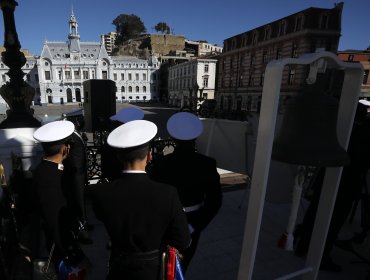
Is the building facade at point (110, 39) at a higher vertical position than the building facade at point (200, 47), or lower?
higher

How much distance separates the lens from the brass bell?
6.84 feet

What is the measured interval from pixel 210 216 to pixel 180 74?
61.6 m

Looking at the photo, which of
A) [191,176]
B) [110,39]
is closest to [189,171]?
[191,176]

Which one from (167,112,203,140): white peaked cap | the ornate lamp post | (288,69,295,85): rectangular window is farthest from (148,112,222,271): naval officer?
(288,69,295,85): rectangular window

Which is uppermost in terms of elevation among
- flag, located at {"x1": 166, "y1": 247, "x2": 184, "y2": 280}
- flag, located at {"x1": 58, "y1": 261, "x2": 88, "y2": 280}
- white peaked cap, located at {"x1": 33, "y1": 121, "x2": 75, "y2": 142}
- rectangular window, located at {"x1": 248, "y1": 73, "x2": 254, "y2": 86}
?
rectangular window, located at {"x1": 248, "y1": 73, "x2": 254, "y2": 86}

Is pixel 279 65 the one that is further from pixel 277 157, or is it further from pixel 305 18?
pixel 305 18

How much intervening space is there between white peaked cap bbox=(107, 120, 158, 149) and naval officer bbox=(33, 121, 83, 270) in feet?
2.89

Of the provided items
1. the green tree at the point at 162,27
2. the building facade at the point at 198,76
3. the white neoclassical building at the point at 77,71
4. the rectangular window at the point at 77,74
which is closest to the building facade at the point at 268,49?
the building facade at the point at 198,76

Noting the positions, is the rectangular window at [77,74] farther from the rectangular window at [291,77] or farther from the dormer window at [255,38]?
the rectangular window at [291,77]

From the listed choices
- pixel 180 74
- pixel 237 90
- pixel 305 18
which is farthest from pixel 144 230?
pixel 180 74

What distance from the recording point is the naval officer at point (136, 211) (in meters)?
1.65

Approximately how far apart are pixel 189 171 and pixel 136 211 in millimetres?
830

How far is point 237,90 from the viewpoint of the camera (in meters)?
42.3

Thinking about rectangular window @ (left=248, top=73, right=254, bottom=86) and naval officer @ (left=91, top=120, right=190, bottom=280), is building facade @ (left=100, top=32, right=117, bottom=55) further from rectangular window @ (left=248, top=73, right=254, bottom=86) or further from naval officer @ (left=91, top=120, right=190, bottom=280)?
naval officer @ (left=91, top=120, right=190, bottom=280)
